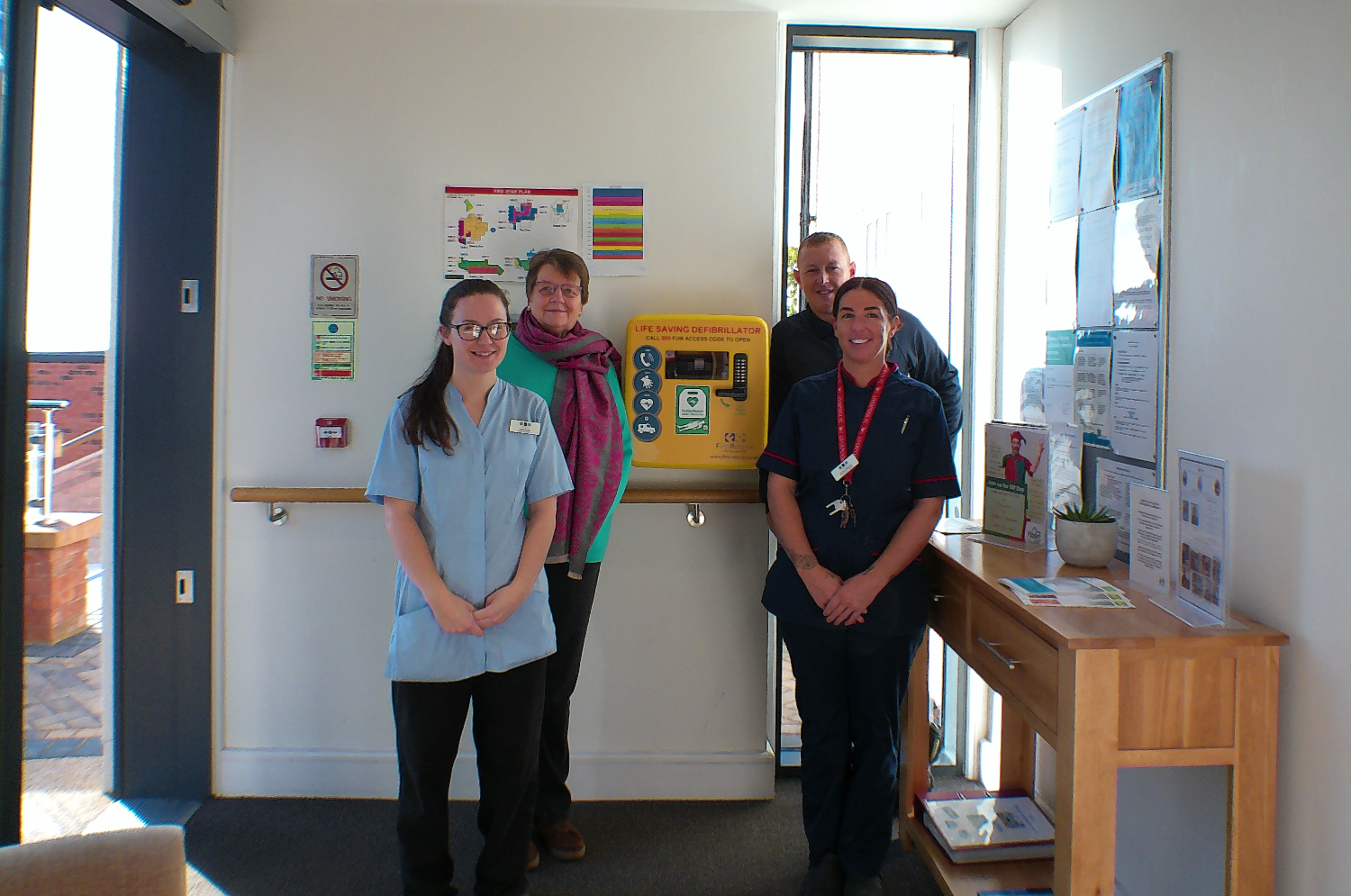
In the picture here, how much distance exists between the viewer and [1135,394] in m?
2.04

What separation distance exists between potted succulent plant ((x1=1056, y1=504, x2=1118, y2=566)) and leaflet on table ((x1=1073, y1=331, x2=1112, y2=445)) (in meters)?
0.29

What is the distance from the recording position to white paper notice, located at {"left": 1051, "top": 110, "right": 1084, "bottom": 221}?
2.30 meters

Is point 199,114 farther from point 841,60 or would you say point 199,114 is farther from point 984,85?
point 984,85

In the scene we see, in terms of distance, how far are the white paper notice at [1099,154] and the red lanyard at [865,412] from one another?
75 cm

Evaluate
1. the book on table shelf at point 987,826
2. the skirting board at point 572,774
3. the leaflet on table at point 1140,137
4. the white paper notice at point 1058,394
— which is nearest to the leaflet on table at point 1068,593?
the white paper notice at point 1058,394

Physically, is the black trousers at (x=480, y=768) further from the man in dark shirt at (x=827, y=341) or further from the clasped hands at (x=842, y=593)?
the man in dark shirt at (x=827, y=341)

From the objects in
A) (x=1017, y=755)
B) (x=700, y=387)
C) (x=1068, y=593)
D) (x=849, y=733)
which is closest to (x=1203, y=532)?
(x=1068, y=593)

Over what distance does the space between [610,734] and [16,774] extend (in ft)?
5.36

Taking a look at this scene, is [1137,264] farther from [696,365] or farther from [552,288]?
[552,288]

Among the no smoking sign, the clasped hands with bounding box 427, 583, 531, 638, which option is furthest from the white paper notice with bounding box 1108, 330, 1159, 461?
the no smoking sign

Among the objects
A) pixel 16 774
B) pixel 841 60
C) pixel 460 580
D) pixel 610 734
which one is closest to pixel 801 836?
pixel 610 734

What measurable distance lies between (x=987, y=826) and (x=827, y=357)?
4.70 ft

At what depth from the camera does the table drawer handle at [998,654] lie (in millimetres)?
1776

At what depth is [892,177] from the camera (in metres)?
3.70
